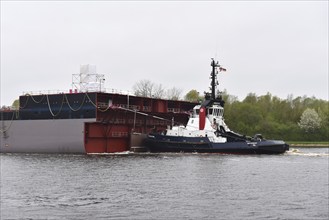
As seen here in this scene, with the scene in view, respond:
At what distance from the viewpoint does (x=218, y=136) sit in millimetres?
58500

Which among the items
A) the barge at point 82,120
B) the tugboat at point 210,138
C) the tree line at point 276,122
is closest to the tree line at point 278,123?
the tree line at point 276,122

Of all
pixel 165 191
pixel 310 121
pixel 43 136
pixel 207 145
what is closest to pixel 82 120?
pixel 43 136

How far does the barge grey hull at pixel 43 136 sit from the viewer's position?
190 feet

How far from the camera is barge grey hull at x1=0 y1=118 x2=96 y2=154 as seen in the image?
57.9m

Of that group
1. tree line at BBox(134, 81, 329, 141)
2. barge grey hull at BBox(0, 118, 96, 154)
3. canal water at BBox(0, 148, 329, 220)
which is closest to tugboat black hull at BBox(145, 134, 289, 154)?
barge grey hull at BBox(0, 118, 96, 154)

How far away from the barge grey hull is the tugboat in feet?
26.4

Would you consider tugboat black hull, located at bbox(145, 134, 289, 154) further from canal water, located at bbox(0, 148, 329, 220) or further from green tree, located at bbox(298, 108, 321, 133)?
green tree, located at bbox(298, 108, 321, 133)

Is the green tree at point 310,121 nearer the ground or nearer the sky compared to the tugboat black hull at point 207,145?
nearer the sky

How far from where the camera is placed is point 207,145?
185 ft

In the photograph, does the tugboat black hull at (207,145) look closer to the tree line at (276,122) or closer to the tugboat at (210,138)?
the tugboat at (210,138)

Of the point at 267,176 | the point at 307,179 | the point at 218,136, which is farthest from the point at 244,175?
the point at 218,136

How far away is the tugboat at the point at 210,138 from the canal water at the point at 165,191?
42.1 feet

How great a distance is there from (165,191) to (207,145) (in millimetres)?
28993

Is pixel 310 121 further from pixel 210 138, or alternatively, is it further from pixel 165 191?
pixel 165 191
